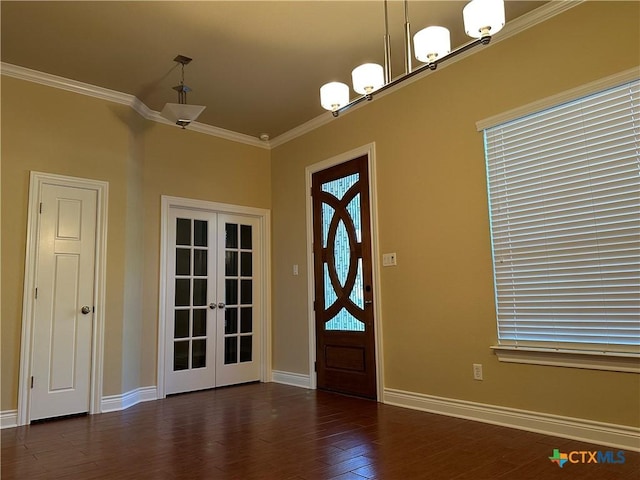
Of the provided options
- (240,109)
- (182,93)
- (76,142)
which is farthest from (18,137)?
(240,109)

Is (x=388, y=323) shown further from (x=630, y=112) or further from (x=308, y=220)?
(x=630, y=112)

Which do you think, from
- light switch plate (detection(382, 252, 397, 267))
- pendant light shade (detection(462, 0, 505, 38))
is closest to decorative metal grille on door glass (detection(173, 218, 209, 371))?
light switch plate (detection(382, 252, 397, 267))

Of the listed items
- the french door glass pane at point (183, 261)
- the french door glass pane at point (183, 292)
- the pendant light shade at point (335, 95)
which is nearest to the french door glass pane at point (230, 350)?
the french door glass pane at point (183, 292)

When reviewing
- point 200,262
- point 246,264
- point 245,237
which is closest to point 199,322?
point 200,262

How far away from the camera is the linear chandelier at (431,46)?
89.4 inches

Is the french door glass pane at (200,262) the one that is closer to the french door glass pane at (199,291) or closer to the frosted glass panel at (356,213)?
the french door glass pane at (199,291)

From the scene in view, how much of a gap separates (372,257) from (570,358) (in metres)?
1.92

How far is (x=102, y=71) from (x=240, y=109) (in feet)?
4.54

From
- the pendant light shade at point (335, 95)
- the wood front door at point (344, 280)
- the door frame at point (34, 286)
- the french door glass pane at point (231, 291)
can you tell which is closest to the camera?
the pendant light shade at point (335, 95)

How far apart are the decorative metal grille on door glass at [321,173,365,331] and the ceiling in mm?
1044

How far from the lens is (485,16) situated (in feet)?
7.42

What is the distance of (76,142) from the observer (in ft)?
13.8

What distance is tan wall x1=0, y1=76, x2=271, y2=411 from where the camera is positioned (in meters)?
3.78

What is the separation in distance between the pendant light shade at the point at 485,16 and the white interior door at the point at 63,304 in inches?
142
